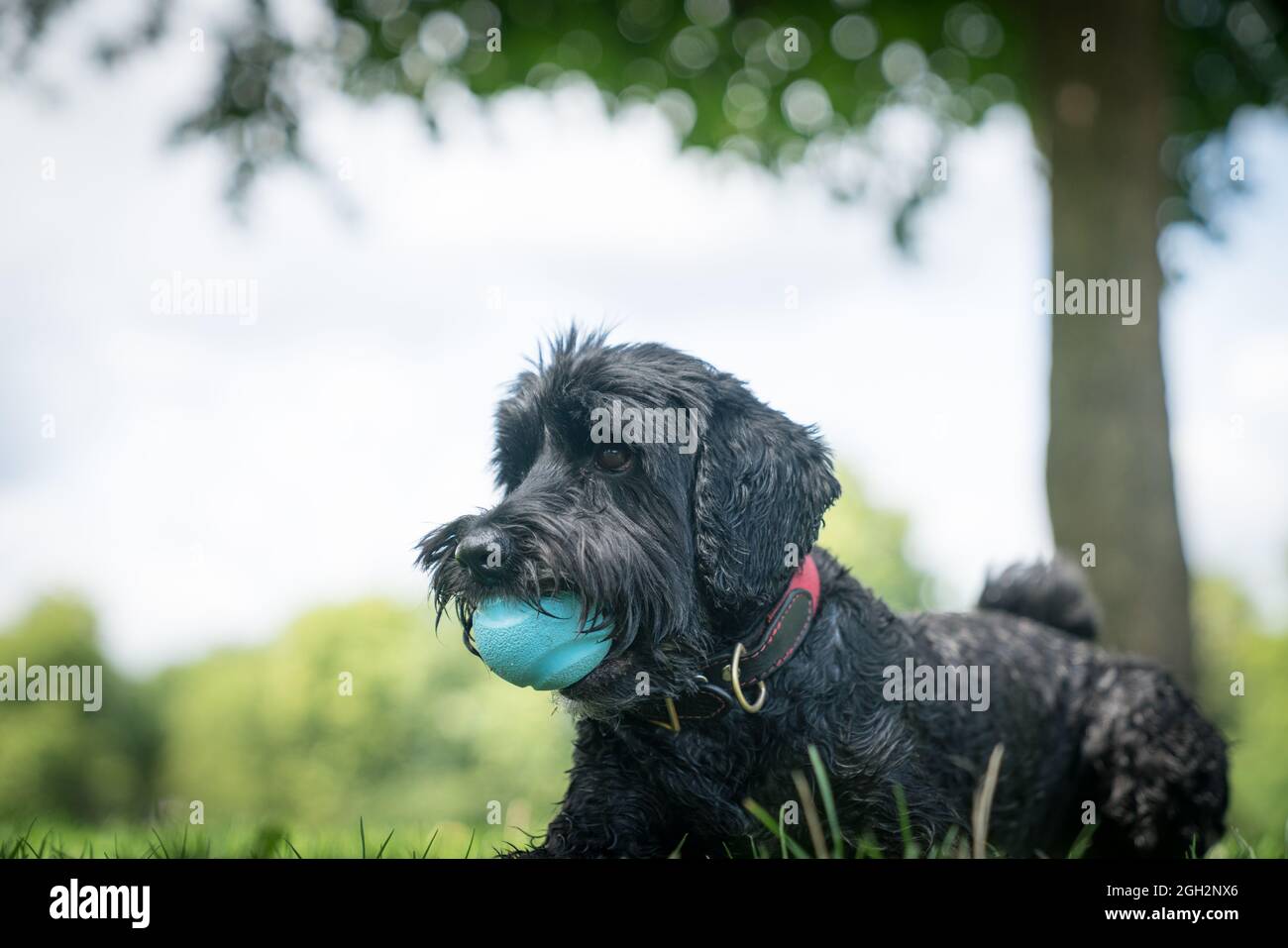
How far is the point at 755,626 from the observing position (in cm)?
308

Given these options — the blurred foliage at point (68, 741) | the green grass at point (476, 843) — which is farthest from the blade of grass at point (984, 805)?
the blurred foliage at point (68, 741)

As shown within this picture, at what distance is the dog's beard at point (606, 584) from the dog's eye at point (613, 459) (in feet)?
0.47

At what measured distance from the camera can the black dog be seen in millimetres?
2914

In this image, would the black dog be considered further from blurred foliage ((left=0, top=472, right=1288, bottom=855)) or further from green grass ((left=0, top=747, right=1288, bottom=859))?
blurred foliage ((left=0, top=472, right=1288, bottom=855))

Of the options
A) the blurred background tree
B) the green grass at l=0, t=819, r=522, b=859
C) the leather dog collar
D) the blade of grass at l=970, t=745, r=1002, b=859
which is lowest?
the green grass at l=0, t=819, r=522, b=859

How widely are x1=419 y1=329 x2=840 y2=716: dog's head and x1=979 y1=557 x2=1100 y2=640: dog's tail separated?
202 centimetres

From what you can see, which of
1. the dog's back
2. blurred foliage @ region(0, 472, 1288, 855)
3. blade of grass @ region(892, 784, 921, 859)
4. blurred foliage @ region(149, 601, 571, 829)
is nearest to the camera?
blade of grass @ region(892, 784, 921, 859)

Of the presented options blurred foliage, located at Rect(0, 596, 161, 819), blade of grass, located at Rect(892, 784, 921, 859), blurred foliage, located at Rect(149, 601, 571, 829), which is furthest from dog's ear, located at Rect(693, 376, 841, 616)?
blurred foliage, located at Rect(0, 596, 161, 819)

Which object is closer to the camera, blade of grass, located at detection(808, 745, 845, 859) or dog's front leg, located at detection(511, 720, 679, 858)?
blade of grass, located at detection(808, 745, 845, 859)
